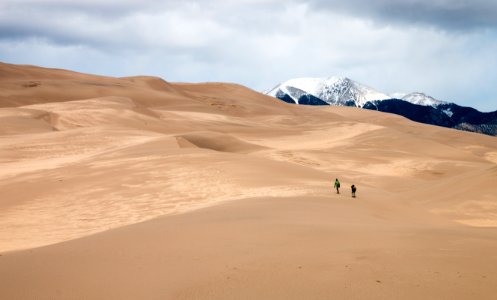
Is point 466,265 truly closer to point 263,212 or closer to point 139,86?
point 263,212

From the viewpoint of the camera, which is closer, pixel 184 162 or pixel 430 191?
pixel 430 191

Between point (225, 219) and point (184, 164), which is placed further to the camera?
point (184, 164)

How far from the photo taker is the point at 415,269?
5.00 m

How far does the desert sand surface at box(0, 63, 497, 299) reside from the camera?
4699mm

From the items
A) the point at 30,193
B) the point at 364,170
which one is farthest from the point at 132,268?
the point at 364,170

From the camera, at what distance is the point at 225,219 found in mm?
9109

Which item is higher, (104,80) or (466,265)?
(104,80)

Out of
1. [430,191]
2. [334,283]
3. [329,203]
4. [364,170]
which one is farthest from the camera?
[364,170]

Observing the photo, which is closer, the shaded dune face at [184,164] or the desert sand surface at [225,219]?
the desert sand surface at [225,219]

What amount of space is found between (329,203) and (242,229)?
612cm

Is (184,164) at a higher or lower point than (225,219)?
lower

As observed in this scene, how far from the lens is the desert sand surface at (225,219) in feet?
15.4

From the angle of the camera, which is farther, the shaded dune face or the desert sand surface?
the shaded dune face

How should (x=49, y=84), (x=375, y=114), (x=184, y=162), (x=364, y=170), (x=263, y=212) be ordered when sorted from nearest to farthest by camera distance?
1. (x=263, y=212)
2. (x=184, y=162)
3. (x=364, y=170)
4. (x=49, y=84)
5. (x=375, y=114)
